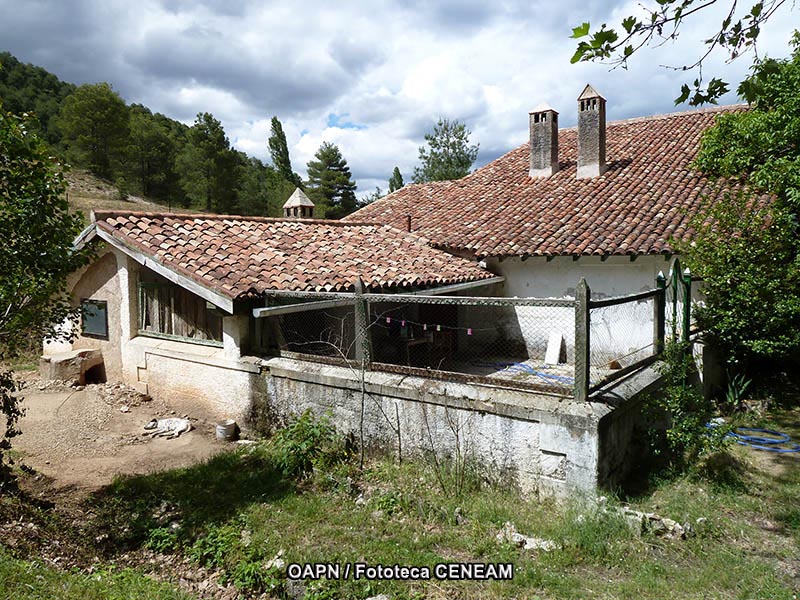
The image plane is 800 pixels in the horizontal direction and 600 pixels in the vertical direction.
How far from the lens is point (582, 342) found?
196 inches

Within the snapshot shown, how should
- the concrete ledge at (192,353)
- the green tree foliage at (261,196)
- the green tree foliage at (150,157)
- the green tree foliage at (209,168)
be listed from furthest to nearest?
the green tree foliage at (150,157) < the green tree foliage at (261,196) < the green tree foliage at (209,168) < the concrete ledge at (192,353)

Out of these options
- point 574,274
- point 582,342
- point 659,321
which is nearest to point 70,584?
point 582,342

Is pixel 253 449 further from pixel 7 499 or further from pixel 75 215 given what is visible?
pixel 75 215

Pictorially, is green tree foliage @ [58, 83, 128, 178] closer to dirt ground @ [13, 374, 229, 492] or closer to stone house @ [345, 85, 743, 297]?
stone house @ [345, 85, 743, 297]

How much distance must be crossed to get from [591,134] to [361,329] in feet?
31.9

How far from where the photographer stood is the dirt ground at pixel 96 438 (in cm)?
636

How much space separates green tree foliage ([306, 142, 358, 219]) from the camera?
44906mm

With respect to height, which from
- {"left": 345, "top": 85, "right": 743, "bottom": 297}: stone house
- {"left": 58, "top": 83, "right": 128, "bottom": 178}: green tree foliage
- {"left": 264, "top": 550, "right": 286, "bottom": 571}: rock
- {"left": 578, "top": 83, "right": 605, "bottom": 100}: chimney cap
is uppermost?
{"left": 58, "top": 83, "right": 128, "bottom": 178}: green tree foliage

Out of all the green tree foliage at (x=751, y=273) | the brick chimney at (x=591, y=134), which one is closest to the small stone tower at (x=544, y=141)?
the brick chimney at (x=591, y=134)

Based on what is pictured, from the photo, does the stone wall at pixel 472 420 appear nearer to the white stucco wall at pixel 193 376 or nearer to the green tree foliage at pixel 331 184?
the white stucco wall at pixel 193 376

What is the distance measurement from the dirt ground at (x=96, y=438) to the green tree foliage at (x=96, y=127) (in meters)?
38.6

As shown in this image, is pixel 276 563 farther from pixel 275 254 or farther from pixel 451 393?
pixel 275 254

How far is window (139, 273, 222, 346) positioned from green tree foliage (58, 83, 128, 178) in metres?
38.7

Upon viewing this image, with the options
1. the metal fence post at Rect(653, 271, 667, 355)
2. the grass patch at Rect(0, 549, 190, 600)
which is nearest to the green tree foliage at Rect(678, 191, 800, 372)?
the metal fence post at Rect(653, 271, 667, 355)
